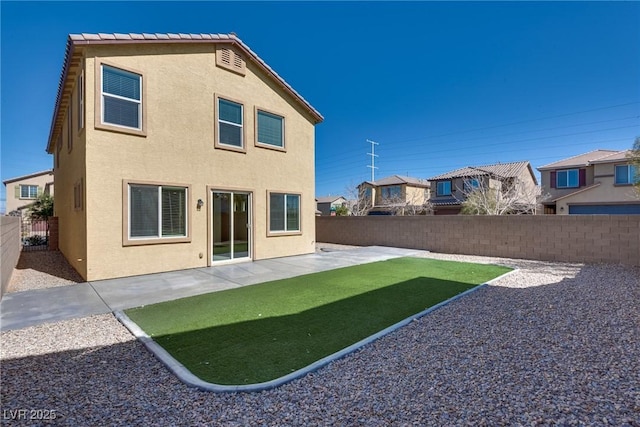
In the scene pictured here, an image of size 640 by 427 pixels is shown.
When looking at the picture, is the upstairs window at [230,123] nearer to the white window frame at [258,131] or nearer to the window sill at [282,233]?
the white window frame at [258,131]

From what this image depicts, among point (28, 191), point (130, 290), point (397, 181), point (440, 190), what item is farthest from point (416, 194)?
point (28, 191)

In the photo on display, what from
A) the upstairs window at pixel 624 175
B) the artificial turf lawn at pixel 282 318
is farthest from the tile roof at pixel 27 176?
the upstairs window at pixel 624 175

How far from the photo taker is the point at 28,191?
1405 inches

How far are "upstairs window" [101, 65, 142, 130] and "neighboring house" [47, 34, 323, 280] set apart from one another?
1.1 inches

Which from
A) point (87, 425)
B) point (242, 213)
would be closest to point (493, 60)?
point (242, 213)

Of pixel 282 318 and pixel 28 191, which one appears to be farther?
pixel 28 191

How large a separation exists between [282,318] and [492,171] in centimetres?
2982

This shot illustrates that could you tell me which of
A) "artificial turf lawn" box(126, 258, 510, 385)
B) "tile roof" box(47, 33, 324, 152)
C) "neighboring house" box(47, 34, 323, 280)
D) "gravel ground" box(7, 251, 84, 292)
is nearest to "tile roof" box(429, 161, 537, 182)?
"tile roof" box(47, 33, 324, 152)

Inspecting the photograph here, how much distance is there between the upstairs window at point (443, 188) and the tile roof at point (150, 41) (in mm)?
22506

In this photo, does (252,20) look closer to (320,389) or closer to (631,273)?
(320,389)

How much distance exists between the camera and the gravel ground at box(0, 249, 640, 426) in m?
2.65

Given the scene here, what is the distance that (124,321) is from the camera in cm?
509

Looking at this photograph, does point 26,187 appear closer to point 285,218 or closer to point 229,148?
point 229,148

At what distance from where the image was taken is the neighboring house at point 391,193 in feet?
118
